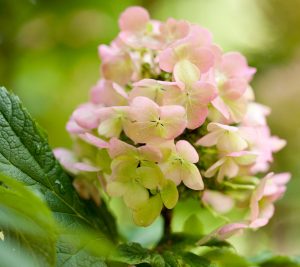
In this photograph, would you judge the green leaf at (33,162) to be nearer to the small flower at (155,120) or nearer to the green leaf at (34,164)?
the green leaf at (34,164)

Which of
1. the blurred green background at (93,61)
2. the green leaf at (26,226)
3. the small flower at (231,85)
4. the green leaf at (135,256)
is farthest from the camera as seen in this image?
the blurred green background at (93,61)

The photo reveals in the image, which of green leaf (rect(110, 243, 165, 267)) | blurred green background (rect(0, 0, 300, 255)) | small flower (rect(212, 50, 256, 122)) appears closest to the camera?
green leaf (rect(110, 243, 165, 267))

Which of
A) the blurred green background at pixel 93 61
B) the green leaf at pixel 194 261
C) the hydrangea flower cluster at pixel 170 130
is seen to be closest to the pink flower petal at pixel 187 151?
the hydrangea flower cluster at pixel 170 130

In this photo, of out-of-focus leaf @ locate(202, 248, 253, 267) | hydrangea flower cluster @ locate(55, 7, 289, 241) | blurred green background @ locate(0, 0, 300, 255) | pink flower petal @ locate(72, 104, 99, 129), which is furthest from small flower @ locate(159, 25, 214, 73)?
blurred green background @ locate(0, 0, 300, 255)

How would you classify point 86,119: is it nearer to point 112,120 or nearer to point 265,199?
point 112,120

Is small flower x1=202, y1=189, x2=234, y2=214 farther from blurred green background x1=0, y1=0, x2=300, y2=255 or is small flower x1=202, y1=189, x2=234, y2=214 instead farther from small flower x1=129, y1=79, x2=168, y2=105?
blurred green background x1=0, y1=0, x2=300, y2=255

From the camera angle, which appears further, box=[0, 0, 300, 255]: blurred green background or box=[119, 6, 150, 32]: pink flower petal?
box=[0, 0, 300, 255]: blurred green background

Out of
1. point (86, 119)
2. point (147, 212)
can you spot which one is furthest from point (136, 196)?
point (86, 119)
